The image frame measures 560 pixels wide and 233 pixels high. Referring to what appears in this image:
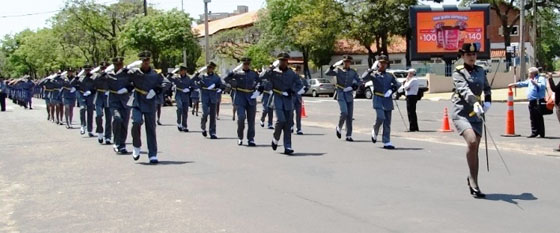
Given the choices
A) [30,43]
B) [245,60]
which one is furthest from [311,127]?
[30,43]

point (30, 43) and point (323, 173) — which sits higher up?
point (30, 43)

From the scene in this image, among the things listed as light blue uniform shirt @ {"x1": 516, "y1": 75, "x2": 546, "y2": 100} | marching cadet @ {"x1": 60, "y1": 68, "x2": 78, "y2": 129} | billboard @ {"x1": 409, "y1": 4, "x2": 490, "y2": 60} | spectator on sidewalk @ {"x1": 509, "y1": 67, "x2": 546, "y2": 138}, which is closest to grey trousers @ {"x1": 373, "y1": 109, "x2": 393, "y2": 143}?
spectator on sidewalk @ {"x1": 509, "y1": 67, "x2": 546, "y2": 138}

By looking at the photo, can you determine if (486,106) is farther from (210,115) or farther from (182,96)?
(182,96)

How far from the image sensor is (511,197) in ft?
27.8

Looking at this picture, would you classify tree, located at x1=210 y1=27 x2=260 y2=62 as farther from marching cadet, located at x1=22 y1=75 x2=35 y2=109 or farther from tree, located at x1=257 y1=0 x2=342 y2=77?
marching cadet, located at x1=22 y1=75 x2=35 y2=109

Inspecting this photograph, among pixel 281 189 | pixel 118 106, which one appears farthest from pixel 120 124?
pixel 281 189

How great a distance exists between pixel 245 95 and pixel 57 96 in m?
9.01

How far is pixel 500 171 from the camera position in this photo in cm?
1061

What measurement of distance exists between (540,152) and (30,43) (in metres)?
93.9

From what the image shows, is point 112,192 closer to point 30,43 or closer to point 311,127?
point 311,127

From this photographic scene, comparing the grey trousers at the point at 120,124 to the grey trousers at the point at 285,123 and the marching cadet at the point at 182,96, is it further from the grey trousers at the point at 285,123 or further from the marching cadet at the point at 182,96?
the marching cadet at the point at 182,96

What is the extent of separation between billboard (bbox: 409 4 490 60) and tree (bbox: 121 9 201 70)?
14.7 metres

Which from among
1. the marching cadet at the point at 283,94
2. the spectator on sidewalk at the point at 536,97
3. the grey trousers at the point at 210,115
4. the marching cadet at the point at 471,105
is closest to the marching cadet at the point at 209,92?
the grey trousers at the point at 210,115

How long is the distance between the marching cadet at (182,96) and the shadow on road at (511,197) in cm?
1197
